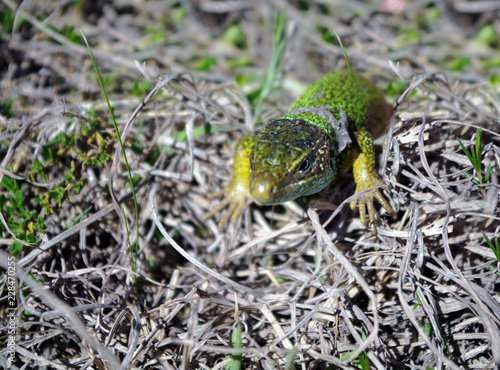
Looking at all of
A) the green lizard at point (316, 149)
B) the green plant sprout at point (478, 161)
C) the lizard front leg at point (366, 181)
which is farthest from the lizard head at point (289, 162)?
the green plant sprout at point (478, 161)

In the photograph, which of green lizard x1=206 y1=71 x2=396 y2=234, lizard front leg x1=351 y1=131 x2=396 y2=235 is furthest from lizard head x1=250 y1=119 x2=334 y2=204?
lizard front leg x1=351 y1=131 x2=396 y2=235

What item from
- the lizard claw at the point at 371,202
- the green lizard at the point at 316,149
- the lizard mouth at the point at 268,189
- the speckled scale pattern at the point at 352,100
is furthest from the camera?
the speckled scale pattern at the point at 352,100

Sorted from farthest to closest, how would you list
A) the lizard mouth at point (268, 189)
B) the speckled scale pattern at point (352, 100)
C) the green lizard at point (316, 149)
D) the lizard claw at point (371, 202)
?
the speckled scale pattern at point (352, 100) → the lizard claw at point (371, 202) → the green lizard at point (316, 149) → the lizard mouth at point (268, 189)

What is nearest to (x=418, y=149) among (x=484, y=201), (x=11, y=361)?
(x=484, y=201)

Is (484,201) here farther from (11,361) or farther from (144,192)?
(11,361)

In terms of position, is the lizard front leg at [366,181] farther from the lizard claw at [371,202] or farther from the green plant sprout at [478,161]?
the green plant sprout at [478,161]

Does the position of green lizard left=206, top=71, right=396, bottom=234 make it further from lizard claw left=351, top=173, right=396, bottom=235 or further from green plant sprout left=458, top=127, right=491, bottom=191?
green plant sprout left=458, top=127, right=491, bottom=191

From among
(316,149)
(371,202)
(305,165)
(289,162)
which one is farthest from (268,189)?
(371,202)
